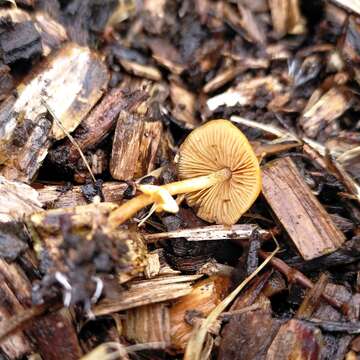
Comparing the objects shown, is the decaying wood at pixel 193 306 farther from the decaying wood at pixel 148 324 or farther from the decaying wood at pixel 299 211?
the decaying wood at pixel 299 211

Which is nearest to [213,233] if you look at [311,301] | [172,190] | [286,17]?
[172,190]

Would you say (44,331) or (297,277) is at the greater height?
(44,331)

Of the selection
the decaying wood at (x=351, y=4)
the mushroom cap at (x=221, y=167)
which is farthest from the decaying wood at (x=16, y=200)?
the decaying wood at (x=351, y=4)

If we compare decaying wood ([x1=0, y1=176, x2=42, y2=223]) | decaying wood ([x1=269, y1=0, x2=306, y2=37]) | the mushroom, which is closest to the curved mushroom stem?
the mushroom

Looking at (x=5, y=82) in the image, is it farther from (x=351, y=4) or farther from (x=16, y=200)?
(x=351, y=4)

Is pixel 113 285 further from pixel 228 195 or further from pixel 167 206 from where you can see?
pixel 228 195

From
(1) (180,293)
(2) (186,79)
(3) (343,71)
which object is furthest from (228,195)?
(3) (343,71)
